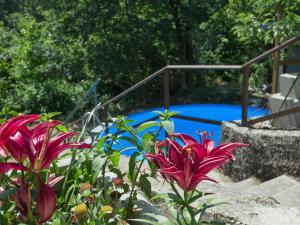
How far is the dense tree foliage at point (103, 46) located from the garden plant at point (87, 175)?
29.4 ft

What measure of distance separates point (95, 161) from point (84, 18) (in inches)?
371

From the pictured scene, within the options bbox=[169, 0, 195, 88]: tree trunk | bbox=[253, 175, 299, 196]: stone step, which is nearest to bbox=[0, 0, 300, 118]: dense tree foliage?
bbox=[169, 0, 195, 88]: tree trunk

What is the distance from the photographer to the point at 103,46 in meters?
10.6

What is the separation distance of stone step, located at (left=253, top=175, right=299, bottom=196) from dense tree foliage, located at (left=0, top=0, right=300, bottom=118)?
6689mm

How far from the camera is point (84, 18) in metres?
10.5

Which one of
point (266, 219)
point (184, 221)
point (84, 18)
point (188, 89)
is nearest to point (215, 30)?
point (188, 89)

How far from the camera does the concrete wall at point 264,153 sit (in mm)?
3762

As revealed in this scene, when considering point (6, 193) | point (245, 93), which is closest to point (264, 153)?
point (245, 93)

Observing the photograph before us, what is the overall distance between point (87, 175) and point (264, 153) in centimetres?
268

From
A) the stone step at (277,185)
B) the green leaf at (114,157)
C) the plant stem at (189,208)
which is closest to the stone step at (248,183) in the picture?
the stone step at (277,185)

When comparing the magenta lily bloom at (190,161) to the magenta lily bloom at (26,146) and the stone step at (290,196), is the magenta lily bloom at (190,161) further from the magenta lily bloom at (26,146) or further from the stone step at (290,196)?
the stone step at (290,196)

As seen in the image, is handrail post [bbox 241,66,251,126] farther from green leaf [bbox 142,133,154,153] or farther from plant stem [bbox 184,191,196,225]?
plant stem [bbox 184,191,196,225]

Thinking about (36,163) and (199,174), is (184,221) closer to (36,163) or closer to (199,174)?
(199,174)

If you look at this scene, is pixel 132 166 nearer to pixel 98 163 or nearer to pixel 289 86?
pixel 98 163
